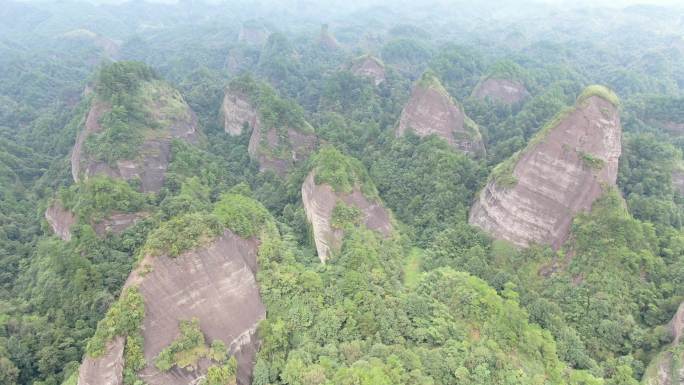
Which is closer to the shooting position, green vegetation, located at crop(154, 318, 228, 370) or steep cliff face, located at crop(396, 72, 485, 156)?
green vegetation, located at crop(154, 318, 228, 370)

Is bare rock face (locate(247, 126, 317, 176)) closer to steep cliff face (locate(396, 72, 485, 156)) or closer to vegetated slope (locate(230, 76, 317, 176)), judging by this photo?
vegetated slope (locate(230, 76, 317, 176))

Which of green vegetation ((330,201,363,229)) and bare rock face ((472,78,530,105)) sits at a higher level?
green vegetation ((330,201,363,229))

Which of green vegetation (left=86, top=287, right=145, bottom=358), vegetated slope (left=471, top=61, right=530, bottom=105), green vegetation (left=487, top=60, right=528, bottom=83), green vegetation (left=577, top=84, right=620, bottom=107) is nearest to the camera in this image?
green vegetation (left=86, top=287, right=145, bottom=358)

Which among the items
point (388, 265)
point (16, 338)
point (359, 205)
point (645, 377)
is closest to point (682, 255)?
point (645, 377)

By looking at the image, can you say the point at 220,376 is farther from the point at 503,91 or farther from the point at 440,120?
the point at 503,91

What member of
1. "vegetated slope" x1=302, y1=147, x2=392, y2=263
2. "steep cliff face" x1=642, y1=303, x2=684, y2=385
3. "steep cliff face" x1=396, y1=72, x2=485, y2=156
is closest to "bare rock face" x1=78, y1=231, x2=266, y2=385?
"vegetated slope" x1=302, y1=147, x2=392, y2=263
